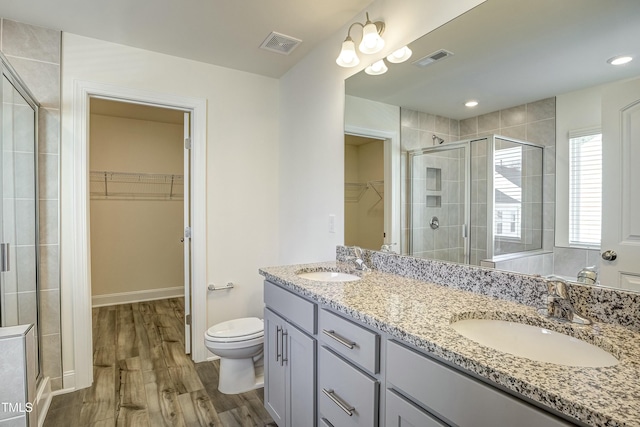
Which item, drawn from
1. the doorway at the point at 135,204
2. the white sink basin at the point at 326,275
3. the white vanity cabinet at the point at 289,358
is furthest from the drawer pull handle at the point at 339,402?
the doorway at the point at 135,204

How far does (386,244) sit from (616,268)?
1027 mm

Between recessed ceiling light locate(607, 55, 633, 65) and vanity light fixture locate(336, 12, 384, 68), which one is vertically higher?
vanity light fixture locate(336, 12, 384, 68)

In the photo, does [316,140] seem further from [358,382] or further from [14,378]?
[14,378]

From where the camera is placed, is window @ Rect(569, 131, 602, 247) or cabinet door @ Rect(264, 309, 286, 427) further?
cabinet door @ Rect(264, 309, 286, 427)

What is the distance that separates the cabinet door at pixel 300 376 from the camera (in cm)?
142

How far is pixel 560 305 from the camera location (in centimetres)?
104

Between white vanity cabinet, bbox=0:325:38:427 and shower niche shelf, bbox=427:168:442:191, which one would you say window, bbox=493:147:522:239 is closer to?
shower niche shelf, bbox=427:168:442:191

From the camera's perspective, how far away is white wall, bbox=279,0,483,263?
5.93 ft

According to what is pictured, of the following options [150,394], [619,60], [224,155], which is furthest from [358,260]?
[150,394]

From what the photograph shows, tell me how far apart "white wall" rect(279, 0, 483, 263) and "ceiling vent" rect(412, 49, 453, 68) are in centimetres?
12

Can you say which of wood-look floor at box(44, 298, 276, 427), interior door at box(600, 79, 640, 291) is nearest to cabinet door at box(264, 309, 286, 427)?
wood-look floor at box(44, 298, 276, 427)

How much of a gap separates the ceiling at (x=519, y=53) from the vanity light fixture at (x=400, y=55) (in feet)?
0.09

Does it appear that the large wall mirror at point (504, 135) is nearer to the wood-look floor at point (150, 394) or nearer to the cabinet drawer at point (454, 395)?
the cabinet drawer at point (454, 395)

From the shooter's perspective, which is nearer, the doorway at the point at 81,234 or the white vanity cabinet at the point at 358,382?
the white vanity cabinet at the point at 358,382
